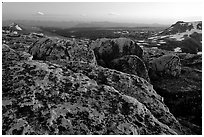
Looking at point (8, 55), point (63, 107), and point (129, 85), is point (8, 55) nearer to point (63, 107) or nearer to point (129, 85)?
point (63, 107)

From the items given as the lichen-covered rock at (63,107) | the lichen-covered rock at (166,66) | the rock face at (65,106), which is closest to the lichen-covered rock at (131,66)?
the lichen-covered rock at (166,66)

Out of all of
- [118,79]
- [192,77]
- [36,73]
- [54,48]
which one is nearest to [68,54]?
[54,48]

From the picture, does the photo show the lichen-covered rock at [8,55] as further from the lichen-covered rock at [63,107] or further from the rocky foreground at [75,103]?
the lichen-covered rock at [63,107]

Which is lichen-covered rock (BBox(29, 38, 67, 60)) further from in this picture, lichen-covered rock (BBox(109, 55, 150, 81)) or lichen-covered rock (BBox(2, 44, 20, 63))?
lichen-covered rock (BBox(109, 55, 150, 81))

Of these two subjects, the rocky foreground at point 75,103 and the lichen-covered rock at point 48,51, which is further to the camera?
the lichen-covered rock at point 48,51

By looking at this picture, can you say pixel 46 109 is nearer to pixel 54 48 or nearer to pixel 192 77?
pixel 54 48

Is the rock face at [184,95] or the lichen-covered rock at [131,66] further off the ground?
the lichen-covered rock at [131,66]

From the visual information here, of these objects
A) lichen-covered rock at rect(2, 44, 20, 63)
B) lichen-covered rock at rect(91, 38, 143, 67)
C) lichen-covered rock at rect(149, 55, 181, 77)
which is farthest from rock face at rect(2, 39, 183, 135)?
lichen-covered rock at rect(149, 55, 181, 77)

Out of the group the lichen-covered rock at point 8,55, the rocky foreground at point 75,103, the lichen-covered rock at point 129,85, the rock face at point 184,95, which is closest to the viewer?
the rocky foreground at point 75,103
